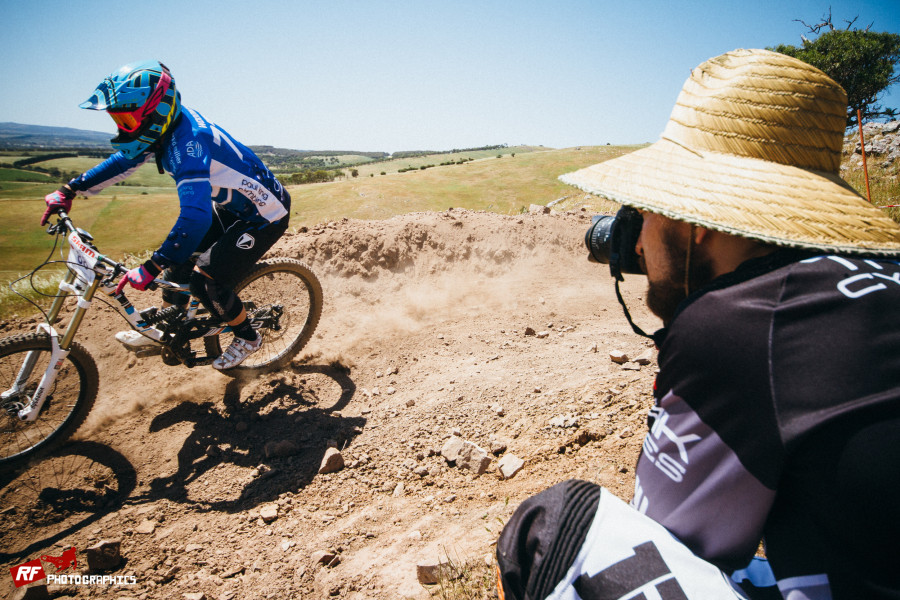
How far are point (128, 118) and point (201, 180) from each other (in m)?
0.80

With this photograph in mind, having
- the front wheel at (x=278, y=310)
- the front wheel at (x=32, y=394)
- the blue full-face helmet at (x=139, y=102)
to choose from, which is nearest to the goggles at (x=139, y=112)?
the blue full-face helmet at (x=139, y=102)

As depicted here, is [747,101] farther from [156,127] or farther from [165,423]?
[165,423]

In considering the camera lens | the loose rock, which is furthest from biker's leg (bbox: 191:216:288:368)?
the camera lens

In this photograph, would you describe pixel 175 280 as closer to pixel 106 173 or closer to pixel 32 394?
pixel 106 173

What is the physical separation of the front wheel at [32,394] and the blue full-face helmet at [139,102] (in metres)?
2.04

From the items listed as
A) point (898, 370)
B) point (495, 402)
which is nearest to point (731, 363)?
point (898, 370)

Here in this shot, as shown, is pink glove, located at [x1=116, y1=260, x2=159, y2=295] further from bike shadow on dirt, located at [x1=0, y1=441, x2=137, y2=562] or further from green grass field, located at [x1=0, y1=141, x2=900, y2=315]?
bike shadow on dirt, located at [x1=0, y1=441, x2=137, y2=562]

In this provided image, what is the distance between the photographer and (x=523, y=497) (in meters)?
2.81

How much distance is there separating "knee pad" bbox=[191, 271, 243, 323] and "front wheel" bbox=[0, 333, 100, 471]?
117cm

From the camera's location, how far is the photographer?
100 centimetres

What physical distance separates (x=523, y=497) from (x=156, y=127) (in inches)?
176

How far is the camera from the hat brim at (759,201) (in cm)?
129

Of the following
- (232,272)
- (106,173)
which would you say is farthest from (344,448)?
(106,173)

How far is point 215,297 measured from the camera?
4.27m
